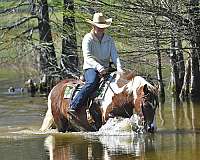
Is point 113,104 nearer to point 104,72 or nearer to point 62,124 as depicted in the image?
point 104,72

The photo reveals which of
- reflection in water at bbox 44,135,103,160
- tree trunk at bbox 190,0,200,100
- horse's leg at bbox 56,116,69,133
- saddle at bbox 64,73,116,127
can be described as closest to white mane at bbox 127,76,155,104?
saddle at bbox 64,73,116,127

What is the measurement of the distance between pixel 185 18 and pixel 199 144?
618cm

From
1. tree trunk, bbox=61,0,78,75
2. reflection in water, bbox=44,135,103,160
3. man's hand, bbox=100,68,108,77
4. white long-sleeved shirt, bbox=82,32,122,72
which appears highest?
tree trunk, bbox=61,0,78,75

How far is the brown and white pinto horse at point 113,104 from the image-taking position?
34.0 feet

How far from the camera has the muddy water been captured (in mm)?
9312

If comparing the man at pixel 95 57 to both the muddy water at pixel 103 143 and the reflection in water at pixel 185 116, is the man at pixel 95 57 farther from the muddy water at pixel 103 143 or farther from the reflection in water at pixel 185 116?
the reflection in water at pixel 185 116

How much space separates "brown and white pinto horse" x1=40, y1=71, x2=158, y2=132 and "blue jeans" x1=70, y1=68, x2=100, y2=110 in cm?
20

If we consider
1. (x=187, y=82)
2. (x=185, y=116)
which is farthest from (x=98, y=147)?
(x=187, y=82)

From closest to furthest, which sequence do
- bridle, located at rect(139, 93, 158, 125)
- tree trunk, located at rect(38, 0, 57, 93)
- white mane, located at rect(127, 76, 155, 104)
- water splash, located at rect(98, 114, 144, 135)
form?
bridle, located at rect(139, 93, 158, 125) < white mane, located at rect(127, 76, 155, 104) < water splash, located at rect(98, 114, 144, 135) < tree trunk, located at rect(38, 0, 57, 93)

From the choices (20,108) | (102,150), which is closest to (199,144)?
(102,150)

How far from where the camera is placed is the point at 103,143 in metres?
10.5

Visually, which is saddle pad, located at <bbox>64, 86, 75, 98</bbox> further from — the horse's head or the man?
the horse's head

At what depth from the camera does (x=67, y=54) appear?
22.6 metres

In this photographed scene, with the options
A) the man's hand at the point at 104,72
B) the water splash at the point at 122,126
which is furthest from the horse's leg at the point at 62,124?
the man's hand at the point at 104,72
